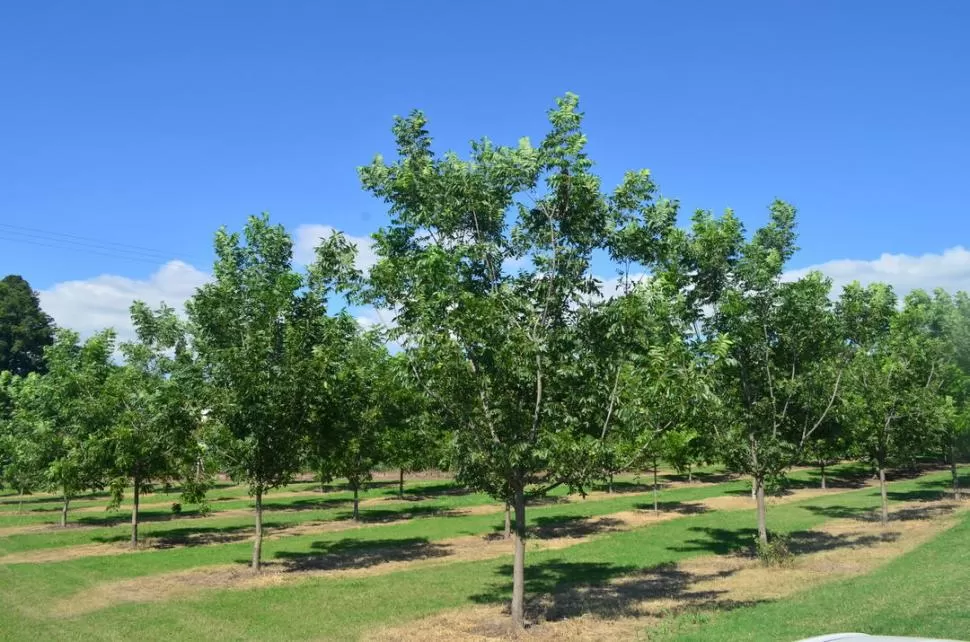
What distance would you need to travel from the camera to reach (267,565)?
69.5 ft

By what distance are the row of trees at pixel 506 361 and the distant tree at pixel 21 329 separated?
146 ft

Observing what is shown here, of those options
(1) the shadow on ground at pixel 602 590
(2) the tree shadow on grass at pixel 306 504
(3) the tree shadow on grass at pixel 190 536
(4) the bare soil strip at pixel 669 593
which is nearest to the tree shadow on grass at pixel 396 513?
(2) the tree shadow on grass at pixel 306 504

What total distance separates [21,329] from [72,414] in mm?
59991

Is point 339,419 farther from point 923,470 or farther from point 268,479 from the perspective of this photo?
point 923,470

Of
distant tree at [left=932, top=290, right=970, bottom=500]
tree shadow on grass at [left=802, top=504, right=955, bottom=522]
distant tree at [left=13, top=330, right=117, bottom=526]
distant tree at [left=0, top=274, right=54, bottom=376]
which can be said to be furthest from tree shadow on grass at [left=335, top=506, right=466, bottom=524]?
distant tree at [left=0, top=274, right=54, bottom=376]

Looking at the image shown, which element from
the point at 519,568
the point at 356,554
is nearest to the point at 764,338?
the point at 519,568

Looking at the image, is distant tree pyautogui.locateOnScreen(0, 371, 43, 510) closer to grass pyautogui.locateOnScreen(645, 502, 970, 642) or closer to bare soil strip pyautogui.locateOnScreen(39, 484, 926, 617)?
bare soil strip pyautogui.locateOnScreen(39, 484, 926, 617)

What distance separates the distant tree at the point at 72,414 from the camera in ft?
82.6

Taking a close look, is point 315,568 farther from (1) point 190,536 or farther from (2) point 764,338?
(2) point 764,338

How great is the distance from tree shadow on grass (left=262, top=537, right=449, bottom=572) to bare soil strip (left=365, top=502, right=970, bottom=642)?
7.48 m

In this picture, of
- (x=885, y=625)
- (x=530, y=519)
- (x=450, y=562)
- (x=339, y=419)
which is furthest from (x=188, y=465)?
(x=885, y=625)

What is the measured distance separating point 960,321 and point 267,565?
204 ft

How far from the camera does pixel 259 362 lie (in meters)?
18.9

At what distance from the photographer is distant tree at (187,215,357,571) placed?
1884cm
